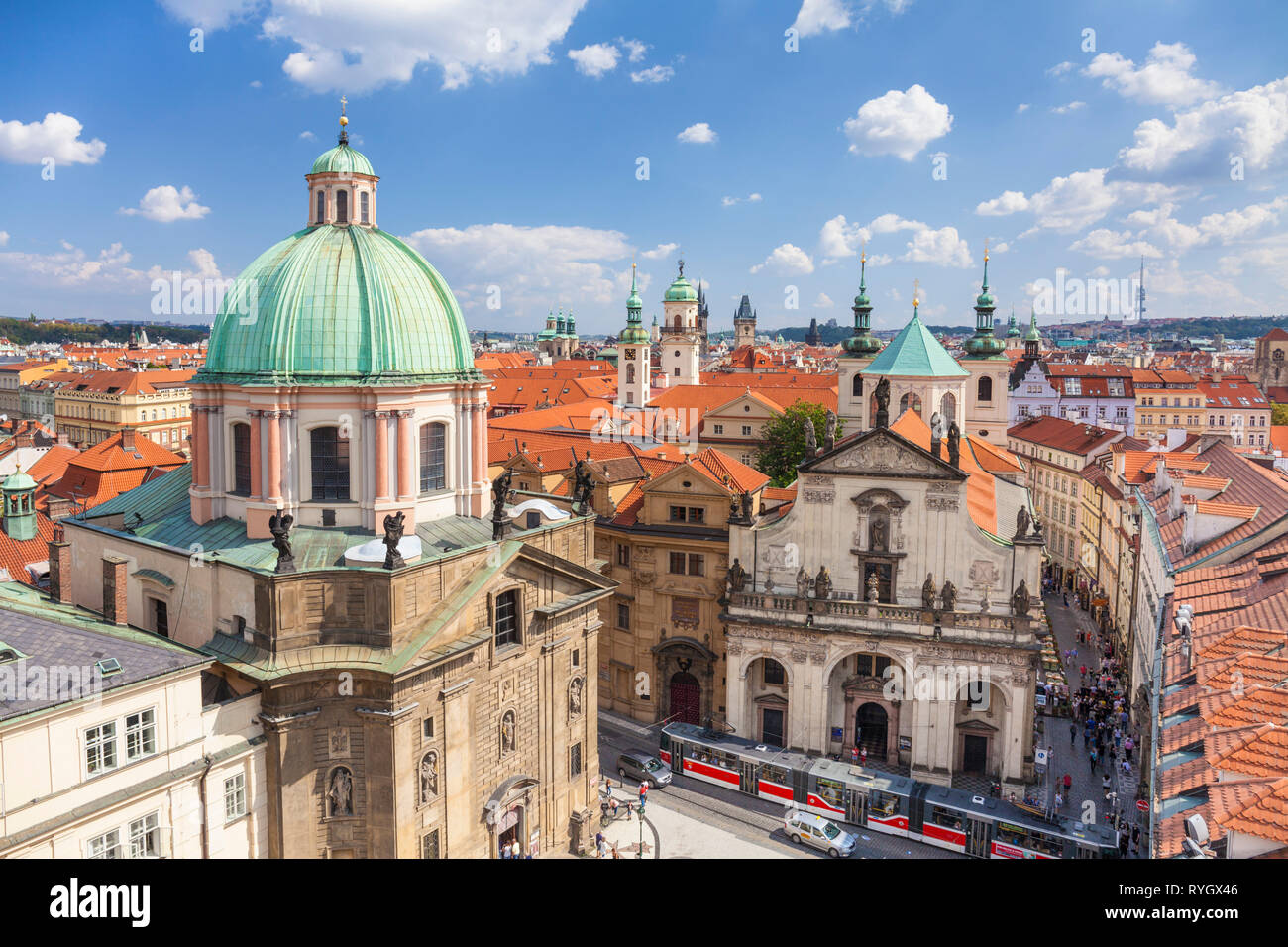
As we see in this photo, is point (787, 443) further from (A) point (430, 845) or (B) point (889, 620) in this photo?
(A) point (430, 845)

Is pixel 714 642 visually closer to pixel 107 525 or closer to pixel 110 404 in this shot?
pixel 107 525

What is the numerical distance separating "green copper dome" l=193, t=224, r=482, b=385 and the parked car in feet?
65.8

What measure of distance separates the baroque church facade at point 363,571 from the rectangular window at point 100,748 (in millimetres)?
4110

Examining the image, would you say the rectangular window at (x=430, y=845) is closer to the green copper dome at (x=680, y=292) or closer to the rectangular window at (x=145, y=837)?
the rectangular window at (x=145, y=837)

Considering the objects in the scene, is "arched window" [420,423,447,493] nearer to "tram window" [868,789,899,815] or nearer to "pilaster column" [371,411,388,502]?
"pilaster column" [371,411,388,502]

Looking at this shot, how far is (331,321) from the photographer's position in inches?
1356

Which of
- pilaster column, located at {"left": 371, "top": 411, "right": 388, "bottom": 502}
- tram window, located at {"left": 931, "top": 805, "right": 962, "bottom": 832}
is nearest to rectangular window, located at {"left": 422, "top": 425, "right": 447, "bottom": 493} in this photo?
pilaster column, located at {"left": 371, "top": 411, "right": 388, "bottom": 502}

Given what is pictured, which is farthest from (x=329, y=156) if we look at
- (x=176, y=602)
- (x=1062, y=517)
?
(x=1062, y=517)

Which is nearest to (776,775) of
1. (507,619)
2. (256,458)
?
(507,619)
